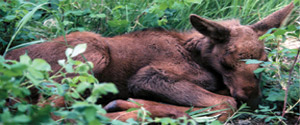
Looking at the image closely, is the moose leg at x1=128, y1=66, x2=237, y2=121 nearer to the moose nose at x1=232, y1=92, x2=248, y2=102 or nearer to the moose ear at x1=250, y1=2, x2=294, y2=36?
the moose nose at x1=232, y1=92, x2=248, y2=102

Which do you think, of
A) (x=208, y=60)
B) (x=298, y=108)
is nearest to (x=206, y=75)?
(x=208, y=60)

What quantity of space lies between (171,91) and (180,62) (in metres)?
0.47

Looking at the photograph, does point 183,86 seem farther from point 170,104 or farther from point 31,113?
point 31,113

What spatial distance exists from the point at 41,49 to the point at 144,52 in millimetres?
1225

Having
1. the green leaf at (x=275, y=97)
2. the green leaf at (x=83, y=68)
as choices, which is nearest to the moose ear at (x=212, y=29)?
the green leaf at (x=275, y=97)

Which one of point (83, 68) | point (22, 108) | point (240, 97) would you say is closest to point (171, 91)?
point (240, 97)

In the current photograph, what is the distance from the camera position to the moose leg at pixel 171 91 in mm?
3701

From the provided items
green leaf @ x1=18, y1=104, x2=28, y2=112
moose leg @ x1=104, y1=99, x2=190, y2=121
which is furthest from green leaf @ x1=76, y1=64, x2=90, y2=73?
moose leg @ x1=104, y1=99, x2=190, y2=121

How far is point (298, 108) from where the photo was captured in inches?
155

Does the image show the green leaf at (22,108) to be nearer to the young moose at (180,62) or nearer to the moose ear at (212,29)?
the young moose at (180,62)

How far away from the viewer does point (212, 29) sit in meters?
3.88

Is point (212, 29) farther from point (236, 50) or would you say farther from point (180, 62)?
point (180, 62)

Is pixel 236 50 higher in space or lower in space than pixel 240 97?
higher

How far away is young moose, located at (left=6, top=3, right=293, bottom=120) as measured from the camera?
364 cm
